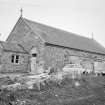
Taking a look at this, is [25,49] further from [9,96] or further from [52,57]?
[9,96]

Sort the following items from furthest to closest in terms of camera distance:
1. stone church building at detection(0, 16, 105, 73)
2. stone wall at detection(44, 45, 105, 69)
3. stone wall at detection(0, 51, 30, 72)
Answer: stone wall at detection(44, 45, 105, 69)
stone church building at detection(0, 16, 105, 73)
stone wall at detection(0, 51, 30, 72)

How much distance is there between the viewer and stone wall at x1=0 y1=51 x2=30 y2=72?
62.9 feet

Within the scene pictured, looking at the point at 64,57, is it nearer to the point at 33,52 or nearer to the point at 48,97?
the point at 33,52

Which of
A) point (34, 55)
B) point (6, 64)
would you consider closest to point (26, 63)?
point (34, 55)

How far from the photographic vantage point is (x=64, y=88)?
43.1ft

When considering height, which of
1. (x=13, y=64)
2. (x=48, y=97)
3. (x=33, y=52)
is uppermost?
(x=33, y=52)

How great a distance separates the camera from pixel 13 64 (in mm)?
20188

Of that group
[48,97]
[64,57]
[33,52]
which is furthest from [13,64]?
[48,97]

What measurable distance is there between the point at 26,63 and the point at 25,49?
2.43 m

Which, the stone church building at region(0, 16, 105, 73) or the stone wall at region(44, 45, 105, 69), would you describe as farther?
the stone wall at region(44, 45, 105, 69)

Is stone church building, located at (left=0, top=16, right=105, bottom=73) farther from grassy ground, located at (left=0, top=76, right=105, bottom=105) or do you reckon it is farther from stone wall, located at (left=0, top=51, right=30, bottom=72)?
grassy ground, located at (left=0, top=76, right=105, bottom=105)

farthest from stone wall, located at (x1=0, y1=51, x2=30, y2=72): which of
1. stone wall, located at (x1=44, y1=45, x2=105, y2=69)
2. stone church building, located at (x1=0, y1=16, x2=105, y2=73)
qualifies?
stone wall, located at (x1=44, y1=45, x2=105, y2=69)

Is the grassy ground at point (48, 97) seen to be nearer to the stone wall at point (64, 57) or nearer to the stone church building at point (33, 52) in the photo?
the stone wall at point (64, 57)

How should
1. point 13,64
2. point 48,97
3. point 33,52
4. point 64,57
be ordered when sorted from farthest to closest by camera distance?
point 64,57 < point 33,52 < point 13,64 < point 48,97
